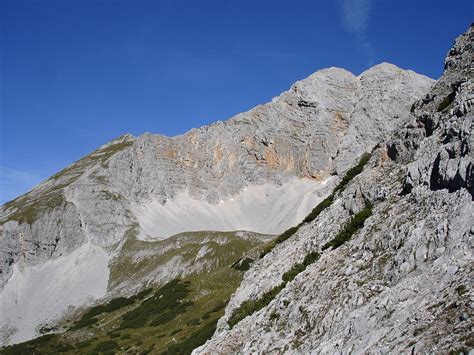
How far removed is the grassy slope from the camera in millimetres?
83938

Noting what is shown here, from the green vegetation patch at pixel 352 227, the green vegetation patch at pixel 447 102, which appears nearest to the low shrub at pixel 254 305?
the green vegetation patch at pixel 352 227

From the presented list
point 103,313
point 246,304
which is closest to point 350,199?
point 246,304

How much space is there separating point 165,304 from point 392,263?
346 ft

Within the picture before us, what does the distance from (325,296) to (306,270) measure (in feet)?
17.4

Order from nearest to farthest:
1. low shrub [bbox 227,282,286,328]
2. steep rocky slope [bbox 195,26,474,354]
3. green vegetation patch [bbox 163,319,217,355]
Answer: steep rocky slope [bbox 195,26,474,354], low shrub [bbox 227,282,286,328], green vegetation patch [bbox 163,319,217,355]

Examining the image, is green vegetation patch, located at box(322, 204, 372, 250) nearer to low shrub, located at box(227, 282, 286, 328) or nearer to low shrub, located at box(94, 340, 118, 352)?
low shrub, located at box(227, 282, 286, 328)

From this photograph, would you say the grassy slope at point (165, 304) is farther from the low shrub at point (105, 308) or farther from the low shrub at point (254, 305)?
the low shrub at point (254, 305)

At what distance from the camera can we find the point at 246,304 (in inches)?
1476

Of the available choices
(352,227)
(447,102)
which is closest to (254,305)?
(352,227)

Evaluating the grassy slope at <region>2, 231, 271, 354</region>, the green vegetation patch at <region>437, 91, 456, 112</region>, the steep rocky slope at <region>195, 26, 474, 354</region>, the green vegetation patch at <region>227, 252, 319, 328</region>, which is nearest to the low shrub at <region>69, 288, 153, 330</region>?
the grassy slope at <region>2, 231, 271, 354</region>

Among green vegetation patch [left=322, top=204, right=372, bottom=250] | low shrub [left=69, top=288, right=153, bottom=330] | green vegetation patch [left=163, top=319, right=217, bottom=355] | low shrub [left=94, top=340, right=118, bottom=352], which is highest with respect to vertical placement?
low shrub [left=69, top=288, right=153, bottom=330]

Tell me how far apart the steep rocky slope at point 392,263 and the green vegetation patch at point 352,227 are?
0.10 meters

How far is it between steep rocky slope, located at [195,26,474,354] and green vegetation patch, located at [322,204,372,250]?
0.31ft

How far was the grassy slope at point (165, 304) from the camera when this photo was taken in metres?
83.9
